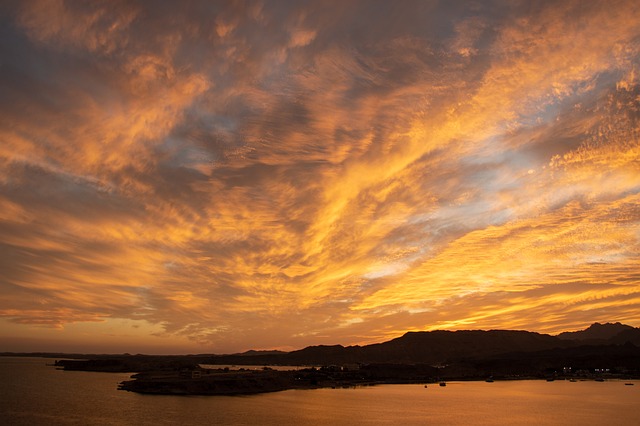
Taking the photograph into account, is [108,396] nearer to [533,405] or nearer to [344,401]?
[344,401]

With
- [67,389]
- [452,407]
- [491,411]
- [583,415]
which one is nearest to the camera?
[583,415]

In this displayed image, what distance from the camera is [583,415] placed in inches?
3661

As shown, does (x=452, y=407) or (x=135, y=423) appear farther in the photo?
(x=452, y=407)

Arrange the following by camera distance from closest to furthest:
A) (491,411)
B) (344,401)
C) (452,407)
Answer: (491,411)
(452,407)
(344,401)

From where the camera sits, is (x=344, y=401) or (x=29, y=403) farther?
(x=344, y=401)

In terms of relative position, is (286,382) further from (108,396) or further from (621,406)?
(621,406)

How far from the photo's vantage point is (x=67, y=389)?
12688 cm

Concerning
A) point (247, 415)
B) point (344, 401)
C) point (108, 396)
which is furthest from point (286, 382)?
point (247, 415)

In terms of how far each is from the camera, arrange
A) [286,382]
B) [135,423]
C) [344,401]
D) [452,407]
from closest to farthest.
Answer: [135,423], [452,407], [344,401], [286,382]

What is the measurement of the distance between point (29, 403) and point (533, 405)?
113848 mm

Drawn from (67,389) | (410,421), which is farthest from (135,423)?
(67,389)

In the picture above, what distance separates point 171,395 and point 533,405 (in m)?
89.6

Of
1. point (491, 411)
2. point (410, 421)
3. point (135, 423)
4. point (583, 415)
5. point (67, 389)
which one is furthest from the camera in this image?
point (67, 389)

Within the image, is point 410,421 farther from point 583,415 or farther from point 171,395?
point 171,395
